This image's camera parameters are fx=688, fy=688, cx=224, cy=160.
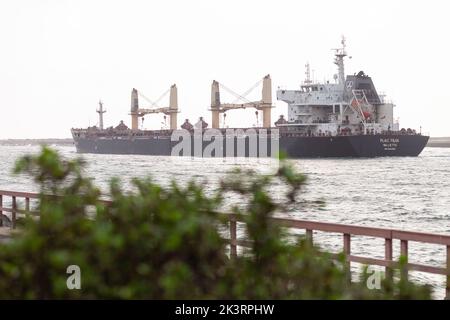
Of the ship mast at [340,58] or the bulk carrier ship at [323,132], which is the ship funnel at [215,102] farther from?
the ship mast at [340,58]

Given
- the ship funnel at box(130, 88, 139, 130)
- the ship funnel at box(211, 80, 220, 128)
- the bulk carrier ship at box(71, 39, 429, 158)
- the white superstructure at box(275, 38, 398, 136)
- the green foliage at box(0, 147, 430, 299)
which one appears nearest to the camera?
the green foliage at box(0, 147, 430, 299)

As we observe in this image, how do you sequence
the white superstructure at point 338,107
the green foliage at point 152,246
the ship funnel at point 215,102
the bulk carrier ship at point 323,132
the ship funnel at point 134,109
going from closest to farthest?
the green foliage at point 152,246 < the bulk carrier ship at point 323,132 < the white superstructure at point 338,107 < the ship funnel at point 215,102 < the ship funnel at point 134,109

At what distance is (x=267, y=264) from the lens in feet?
11.4

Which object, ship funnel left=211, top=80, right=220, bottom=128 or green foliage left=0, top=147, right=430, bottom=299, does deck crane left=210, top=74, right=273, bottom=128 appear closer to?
ship funnel left=211, top=80, right=220, bottom=128

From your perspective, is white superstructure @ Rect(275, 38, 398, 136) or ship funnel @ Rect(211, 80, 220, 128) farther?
ship funnel @ Rect(211, 80, 220, 128)

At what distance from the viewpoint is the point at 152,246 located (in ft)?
9.75

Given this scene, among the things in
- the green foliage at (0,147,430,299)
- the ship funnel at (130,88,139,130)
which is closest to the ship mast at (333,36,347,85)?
the ship funnel at (130,88,139,130)

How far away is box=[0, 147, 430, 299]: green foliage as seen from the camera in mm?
2957

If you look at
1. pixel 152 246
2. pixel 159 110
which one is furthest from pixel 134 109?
pixel 152 246

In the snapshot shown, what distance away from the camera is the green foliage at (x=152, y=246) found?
2.96 meters

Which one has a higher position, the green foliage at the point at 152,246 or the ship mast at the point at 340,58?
the ship mast at the point at 340,58

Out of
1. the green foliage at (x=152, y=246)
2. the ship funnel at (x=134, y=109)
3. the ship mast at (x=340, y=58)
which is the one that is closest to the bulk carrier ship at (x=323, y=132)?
the ship mast at (x=340, y=58)
